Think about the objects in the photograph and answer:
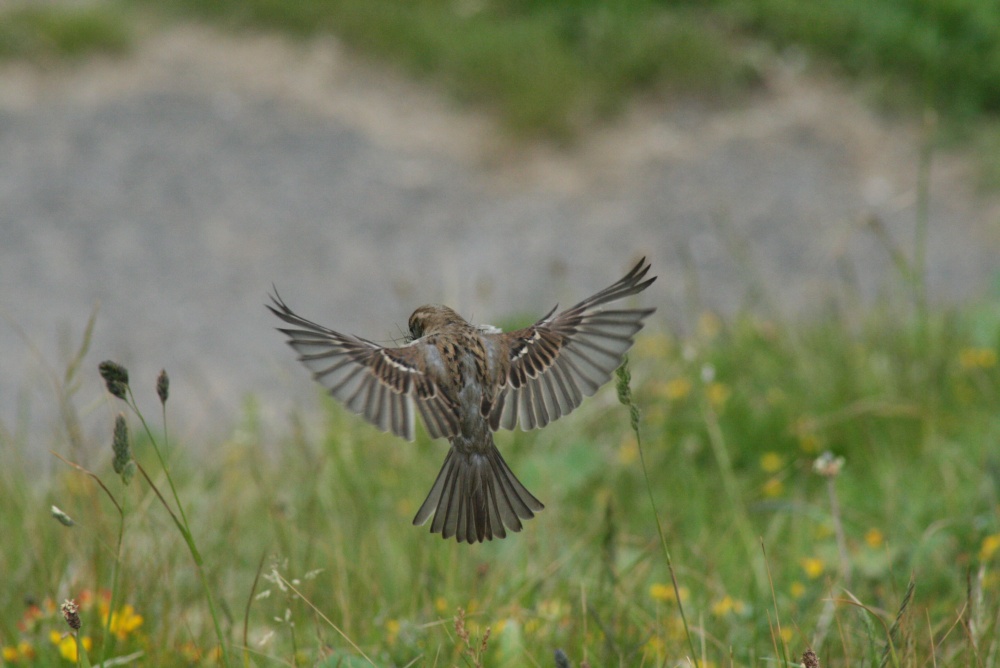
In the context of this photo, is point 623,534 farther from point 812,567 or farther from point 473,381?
point 473,381

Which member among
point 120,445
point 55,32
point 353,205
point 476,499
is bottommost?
point 476,499

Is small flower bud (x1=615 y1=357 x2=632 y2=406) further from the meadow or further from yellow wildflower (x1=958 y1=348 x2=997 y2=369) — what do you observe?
yellow wildflower (x1=958 y1=348 x2=997 y2=369)

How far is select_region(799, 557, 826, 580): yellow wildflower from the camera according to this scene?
274 cm

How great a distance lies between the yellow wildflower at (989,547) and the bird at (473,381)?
3.82 ft

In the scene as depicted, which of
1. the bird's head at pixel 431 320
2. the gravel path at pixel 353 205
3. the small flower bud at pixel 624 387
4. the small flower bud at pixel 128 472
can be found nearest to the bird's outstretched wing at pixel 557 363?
the bird's head at pixel 431 320

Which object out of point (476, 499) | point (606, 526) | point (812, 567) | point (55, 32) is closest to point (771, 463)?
point (812, 567)

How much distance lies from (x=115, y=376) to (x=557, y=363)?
0.82 metres

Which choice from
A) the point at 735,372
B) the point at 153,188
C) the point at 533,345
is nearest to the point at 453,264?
the point at 153,188

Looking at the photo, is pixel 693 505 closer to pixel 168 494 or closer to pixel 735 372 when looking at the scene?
pixel 735 372

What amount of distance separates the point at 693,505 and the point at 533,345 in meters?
1.60

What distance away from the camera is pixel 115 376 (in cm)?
153

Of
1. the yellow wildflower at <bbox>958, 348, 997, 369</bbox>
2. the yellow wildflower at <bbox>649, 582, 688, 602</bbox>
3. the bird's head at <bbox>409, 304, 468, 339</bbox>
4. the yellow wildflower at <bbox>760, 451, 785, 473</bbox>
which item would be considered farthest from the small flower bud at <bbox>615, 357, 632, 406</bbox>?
the yellow wildflower at <bbox>958, 348, 997, 369</bbox>

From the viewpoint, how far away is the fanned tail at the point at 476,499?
1.93 m

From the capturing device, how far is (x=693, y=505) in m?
3.49
